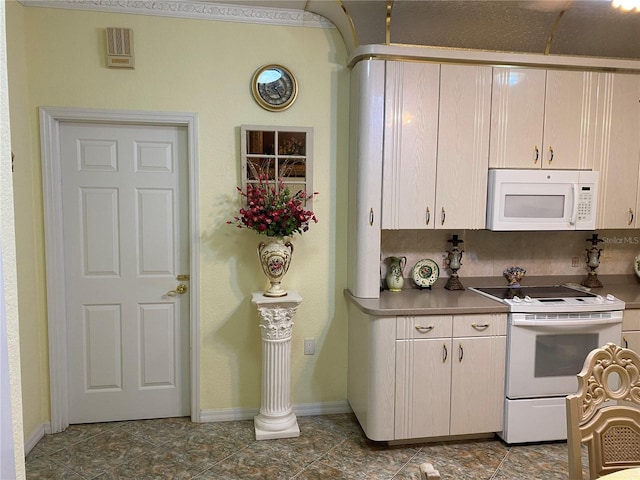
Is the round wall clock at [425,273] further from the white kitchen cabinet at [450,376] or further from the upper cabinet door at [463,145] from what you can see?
the white kitchen cabinet at [450,376]

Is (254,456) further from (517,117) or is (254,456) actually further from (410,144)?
(517,117)

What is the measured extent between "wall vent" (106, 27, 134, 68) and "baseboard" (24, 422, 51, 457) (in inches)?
91.9

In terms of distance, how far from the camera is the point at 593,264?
352 centimetres

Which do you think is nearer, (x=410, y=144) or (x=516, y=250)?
(x=410, y=144)

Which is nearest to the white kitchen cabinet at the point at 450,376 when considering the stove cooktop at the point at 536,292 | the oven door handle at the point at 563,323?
the oven door handle at the point at 563,323

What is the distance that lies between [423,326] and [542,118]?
5.22 feet

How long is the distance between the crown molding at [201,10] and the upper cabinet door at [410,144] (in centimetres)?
70

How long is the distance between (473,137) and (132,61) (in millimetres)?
2221

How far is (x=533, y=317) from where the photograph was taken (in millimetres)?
2902

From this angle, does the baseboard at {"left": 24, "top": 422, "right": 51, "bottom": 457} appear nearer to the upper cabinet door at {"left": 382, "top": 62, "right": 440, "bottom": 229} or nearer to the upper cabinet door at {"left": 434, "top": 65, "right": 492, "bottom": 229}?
the upper cabinet door at {"left": 382, "top": 62, "right": 440, "bottom": 229}

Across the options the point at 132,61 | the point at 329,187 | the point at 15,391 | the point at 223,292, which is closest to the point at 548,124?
the point at 329,187

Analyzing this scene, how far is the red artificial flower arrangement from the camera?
2.91 m

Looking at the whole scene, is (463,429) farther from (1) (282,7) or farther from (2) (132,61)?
(2) (132,61)

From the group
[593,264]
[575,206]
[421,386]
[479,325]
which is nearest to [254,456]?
[421,386]
